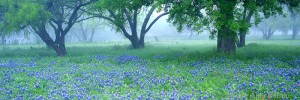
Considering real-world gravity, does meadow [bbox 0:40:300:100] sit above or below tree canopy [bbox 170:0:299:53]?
below

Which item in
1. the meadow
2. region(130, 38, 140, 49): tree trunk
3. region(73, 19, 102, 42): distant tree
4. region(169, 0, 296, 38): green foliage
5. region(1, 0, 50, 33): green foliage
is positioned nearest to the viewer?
the meadow

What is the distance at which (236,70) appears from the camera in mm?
11891

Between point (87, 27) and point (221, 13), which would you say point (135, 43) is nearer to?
point (221, 13)

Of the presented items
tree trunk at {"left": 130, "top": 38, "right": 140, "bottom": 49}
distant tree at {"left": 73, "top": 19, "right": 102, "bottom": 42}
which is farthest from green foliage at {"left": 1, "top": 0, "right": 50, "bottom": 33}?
distant tree at {"left": 73, "top": 19, "right": 102, "bottom": 42}

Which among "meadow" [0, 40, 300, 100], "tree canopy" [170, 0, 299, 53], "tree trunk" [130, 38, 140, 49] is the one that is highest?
"tree canopy" [170, 0, 299, 53]

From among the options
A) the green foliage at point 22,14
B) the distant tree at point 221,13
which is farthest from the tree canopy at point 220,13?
the green foliage at point 22,14

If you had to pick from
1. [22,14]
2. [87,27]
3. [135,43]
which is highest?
[87,27]

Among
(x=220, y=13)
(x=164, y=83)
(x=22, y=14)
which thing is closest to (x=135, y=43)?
(x=22, y=14)

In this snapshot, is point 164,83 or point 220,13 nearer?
point 164,83

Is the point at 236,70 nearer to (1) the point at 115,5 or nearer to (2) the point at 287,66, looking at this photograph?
(2) the point at 287,66

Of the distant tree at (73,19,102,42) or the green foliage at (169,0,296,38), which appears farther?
the distant tree at (73,19,102,42)

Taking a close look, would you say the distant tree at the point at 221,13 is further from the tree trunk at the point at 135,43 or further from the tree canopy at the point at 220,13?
the tree trunk at the point at 135,43

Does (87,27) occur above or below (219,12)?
above

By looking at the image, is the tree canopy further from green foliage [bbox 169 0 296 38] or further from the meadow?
the meadow
